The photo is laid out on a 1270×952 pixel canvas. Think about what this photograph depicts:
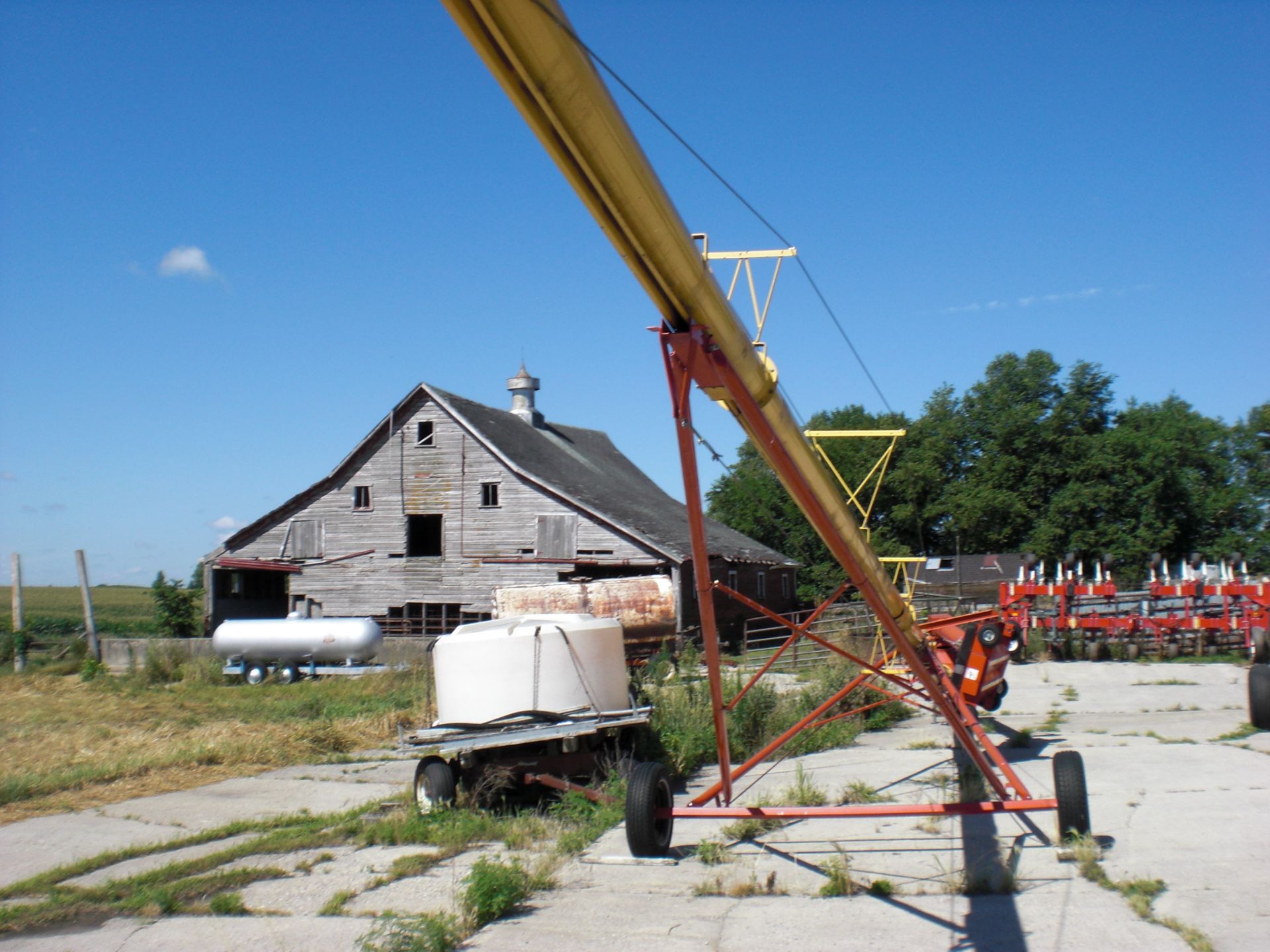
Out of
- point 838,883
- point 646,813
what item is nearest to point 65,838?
point 646,813

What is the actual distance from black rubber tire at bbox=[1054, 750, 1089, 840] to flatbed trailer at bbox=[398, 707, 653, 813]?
4035 millimetres

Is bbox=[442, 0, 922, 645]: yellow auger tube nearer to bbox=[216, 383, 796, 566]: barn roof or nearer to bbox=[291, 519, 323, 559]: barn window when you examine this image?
bbox=[216, 383, 796, 566]: barn roof

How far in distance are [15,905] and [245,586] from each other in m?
32.9

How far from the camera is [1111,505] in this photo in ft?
170

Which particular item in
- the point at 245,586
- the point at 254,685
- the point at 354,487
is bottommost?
the point at 254,685

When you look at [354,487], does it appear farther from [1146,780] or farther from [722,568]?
[1146,780]

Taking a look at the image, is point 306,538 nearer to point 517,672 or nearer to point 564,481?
point 564,481

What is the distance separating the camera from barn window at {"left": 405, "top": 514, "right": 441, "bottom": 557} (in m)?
34.1

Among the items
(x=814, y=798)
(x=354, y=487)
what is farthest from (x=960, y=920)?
(x=354, y=487)

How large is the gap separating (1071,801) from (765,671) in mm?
2452

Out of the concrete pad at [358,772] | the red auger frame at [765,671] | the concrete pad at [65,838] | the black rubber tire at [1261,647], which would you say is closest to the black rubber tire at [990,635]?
the red auger frame at [765,671]

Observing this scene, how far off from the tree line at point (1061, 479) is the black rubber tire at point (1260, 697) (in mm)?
34774

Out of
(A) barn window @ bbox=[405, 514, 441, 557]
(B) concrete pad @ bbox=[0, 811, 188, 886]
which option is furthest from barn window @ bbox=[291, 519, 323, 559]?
(B) concrete pad @ bbox=[0, 811, 188, 886]

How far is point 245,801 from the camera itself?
37.4 ft
